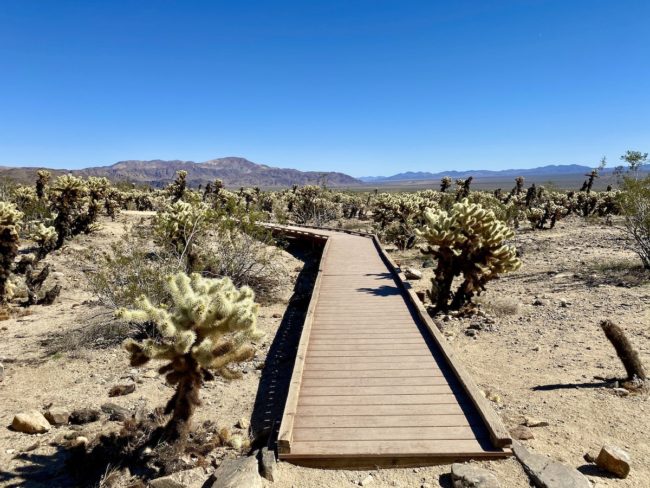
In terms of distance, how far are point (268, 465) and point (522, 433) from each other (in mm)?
3163

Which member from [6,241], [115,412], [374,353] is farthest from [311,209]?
[115,412]

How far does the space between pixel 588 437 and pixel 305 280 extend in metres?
12.5

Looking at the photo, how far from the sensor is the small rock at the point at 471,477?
4.21 meters

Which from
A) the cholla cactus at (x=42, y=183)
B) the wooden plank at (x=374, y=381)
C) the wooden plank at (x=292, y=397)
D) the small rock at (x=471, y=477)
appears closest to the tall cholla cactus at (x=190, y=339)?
the wooden plank at (x=292, y=397)

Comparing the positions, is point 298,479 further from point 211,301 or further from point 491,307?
point 491,307

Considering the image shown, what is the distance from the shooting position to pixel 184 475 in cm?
482

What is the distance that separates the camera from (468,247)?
10898 millimetres

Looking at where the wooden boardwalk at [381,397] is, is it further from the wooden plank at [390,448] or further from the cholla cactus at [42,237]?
the cholla cactus at [42,237]

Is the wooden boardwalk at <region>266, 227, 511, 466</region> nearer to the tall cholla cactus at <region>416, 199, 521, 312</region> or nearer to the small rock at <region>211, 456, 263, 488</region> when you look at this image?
the small rock at <region>211, 456, 263, 488</region>

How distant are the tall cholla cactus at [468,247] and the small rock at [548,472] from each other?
6478 mm

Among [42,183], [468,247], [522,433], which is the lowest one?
[522,433]

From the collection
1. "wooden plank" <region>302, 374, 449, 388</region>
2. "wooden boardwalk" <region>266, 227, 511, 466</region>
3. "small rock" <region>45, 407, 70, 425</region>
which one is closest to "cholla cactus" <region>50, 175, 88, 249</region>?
"wooden boardwalk" <region>266, 227, 511, 466</region>

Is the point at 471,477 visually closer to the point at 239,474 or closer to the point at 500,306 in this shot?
the point at 239,474

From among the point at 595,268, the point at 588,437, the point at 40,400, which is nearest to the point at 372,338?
the point at 588,437
